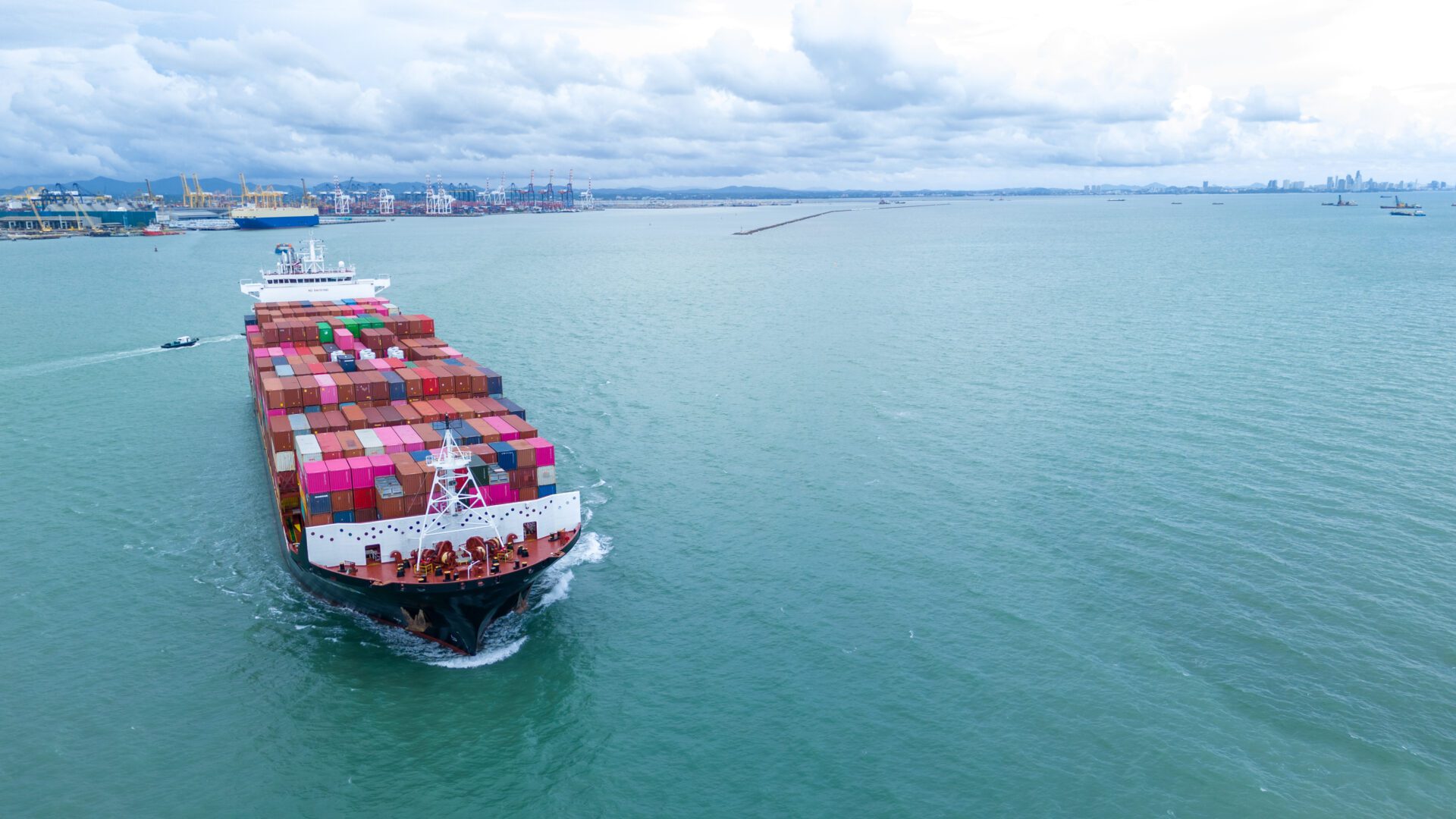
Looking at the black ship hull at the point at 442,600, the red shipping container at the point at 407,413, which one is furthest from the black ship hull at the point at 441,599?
the red shipping container at the point at 407,413

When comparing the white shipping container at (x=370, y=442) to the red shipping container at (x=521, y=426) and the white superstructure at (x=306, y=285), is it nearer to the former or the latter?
the red shipping container at (x=521, y=426)

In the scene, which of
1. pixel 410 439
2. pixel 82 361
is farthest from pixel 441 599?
pixel 82 361

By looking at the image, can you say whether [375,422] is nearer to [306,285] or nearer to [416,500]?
[416,500]

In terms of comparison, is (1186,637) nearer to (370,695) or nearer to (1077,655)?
(1077,655)

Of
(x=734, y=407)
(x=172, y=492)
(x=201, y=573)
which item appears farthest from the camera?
(x=734, y=407)

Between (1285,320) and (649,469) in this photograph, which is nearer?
(649,469)

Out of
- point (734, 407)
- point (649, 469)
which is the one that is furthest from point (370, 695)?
point (734, 407)

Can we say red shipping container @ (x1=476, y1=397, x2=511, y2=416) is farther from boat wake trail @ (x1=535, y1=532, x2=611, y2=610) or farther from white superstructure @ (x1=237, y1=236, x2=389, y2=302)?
white superstructure @ (x1=237, y1=236, x2=389, y2=302)
